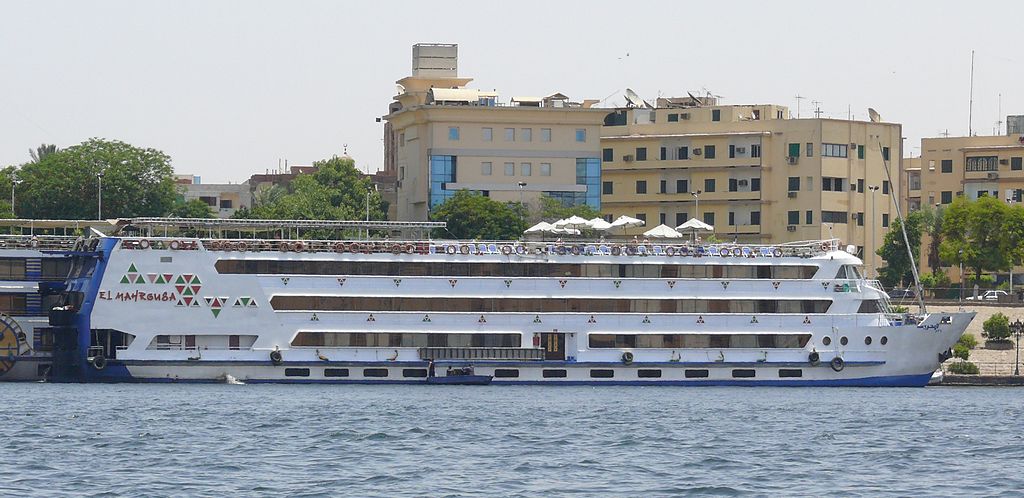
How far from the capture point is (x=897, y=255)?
118125 mm

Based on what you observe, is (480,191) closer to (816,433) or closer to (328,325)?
(328,325)

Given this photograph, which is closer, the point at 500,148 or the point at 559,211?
the point at 559,211

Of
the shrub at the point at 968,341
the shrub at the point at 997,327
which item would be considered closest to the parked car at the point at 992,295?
the shrub at the point at 997,327

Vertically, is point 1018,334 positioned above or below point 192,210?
below

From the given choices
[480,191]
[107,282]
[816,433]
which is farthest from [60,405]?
[480,191]

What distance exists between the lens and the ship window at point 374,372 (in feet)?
255

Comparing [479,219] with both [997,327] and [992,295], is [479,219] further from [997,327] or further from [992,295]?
[997,327]

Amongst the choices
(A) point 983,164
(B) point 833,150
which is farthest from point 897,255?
(A) point 983,164

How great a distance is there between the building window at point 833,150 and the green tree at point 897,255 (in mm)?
5180

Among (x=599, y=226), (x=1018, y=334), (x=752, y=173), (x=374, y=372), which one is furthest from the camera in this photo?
(x=752, y=173)

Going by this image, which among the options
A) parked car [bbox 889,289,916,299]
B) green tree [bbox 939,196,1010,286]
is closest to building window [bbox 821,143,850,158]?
Answer: green tree [bbox 939,196,1010,286]

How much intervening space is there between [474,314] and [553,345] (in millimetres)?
3416

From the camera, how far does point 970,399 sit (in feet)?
250

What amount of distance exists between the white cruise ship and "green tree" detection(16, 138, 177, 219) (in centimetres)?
3751
